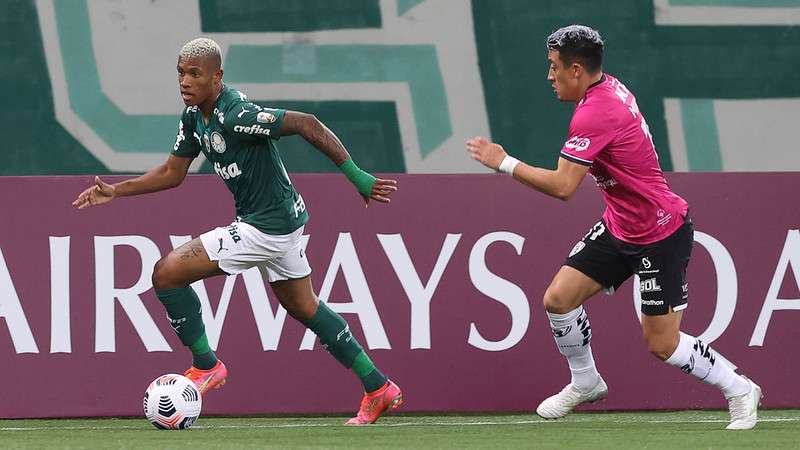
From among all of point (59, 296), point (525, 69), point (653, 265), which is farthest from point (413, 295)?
point (525, 69)

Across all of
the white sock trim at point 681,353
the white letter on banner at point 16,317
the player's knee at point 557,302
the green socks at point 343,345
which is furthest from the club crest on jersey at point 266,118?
the white sock trim at point 681,353

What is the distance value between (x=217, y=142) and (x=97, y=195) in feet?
2.33

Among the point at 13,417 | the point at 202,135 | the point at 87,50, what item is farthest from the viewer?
the point at 87,50

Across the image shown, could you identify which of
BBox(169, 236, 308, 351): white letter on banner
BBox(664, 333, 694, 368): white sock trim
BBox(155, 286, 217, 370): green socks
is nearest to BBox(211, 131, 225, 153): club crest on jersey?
BBox(155, 286, 217, 370): green socks

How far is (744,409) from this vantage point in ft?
23.3

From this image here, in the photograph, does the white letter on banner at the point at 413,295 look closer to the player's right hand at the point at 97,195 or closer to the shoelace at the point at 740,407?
the player's right hand at the point at 97,195

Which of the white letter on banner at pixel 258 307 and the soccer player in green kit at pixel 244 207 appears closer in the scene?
the soccer player in green kit at pixel 244 207

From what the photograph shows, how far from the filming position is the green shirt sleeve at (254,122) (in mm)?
7141

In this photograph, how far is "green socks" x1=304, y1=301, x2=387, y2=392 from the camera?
7535 millimetres

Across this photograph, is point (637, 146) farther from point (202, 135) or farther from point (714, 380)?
point (202, 135)

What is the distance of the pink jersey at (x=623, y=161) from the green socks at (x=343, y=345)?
1.38 m

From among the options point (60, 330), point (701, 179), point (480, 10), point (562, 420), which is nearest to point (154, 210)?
point (60, 330)

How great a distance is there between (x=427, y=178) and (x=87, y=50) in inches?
162

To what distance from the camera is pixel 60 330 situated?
8.14 metres
